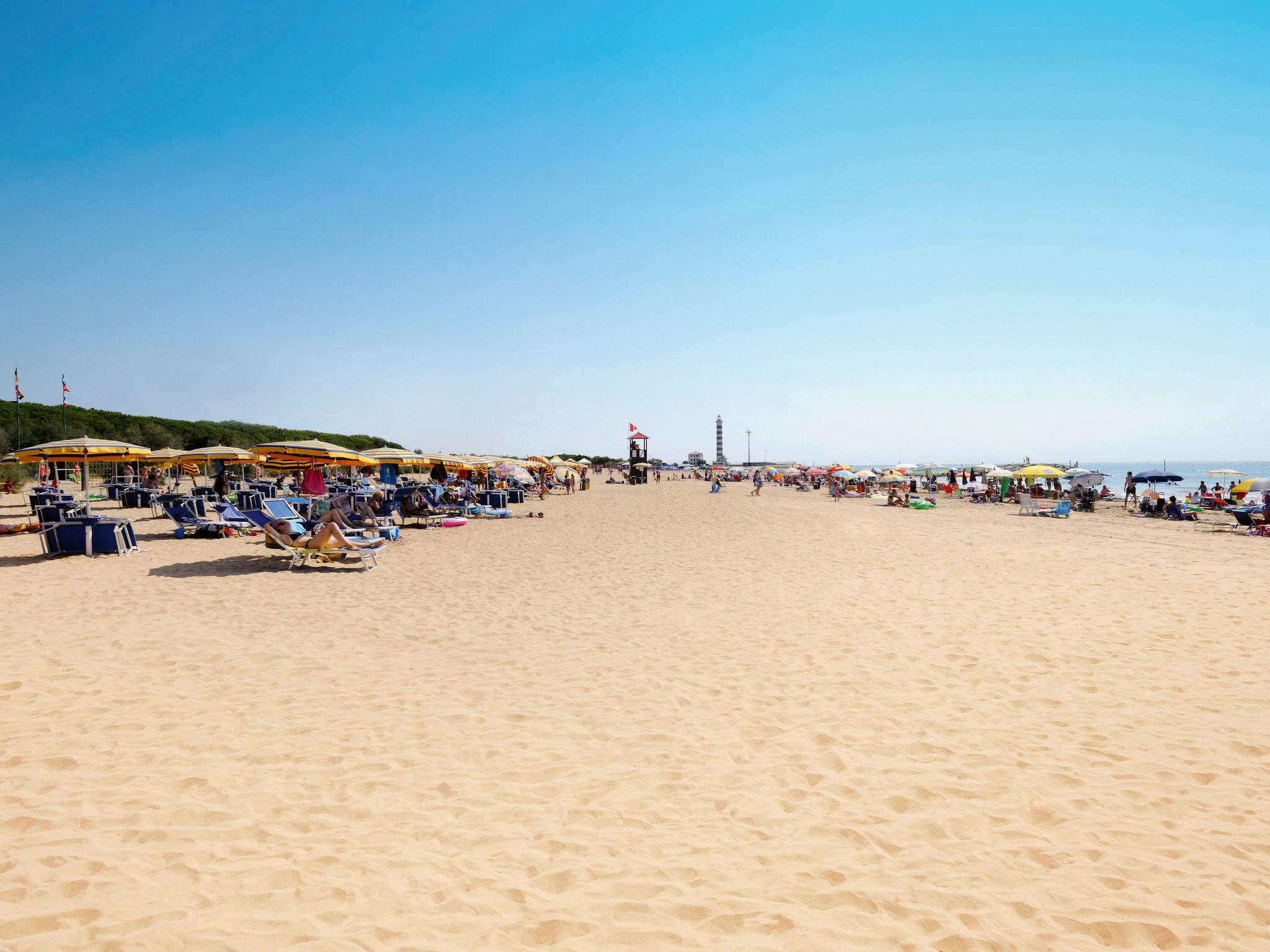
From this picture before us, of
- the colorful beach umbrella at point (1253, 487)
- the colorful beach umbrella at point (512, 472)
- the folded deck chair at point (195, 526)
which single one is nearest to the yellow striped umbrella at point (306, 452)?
the folded deck chair at point (195, 526)

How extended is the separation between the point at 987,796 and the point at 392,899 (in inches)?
116

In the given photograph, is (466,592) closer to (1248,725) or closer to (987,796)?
(987,796)

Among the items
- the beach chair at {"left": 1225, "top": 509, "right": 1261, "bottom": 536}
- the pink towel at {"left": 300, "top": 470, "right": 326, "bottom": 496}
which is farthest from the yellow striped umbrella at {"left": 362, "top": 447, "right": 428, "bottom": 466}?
the beach chair at {"left": 1225, "top": 509, "right": 1261, "bottom": 536}

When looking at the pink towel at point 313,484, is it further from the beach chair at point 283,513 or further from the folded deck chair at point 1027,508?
the folded deck chair at point 1027,508

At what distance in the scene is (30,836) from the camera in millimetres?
2803

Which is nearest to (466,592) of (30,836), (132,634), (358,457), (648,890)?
(132,634)

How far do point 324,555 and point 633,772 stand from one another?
799 centimetres

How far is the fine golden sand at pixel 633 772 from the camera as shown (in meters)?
2.40

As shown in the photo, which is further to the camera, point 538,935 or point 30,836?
point 30,836

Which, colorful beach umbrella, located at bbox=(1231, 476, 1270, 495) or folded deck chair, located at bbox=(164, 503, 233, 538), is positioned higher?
colorful beach umbrella, located at bbox=(1231, 476, 1270, 495)

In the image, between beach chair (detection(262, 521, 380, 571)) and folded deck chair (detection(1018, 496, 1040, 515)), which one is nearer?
beach chair (detection(262, 521, 380, 571))

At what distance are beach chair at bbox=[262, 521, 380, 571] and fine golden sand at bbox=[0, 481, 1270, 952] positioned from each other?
206 centimetres

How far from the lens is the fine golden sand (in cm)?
240

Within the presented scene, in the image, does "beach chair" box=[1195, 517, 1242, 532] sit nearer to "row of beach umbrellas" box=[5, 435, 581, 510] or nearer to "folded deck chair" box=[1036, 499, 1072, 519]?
"folded deck chair" box=[1036, 499, 1072, 519]
